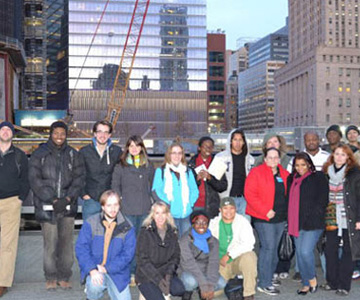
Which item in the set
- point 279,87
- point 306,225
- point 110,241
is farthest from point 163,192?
point 279,87

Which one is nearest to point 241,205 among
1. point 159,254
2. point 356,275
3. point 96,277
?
point 159,254

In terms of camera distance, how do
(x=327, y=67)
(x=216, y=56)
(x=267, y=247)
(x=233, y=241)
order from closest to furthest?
(x=233, y=241) → (x=267, y=247) → (x=327, y=67) → (x=216, y=56)

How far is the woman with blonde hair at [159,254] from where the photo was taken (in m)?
5.40

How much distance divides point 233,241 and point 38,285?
2.97 metres

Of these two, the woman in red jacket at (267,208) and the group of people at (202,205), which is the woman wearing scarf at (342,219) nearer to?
the group of people at (202,205)

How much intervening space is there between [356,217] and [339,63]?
433ft

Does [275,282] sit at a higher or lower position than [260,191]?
lower

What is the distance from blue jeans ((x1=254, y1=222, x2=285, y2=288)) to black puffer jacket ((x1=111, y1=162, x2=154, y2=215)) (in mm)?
1687

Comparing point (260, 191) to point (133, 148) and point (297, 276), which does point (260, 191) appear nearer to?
point (297, 276)

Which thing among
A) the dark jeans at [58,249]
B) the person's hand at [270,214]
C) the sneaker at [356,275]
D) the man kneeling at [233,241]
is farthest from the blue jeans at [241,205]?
the dark jeans at [58,249]

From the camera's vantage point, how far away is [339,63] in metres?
128

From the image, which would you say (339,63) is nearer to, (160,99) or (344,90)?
(344,90)

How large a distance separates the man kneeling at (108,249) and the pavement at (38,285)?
88cm

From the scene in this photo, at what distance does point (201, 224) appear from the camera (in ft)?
19.5
